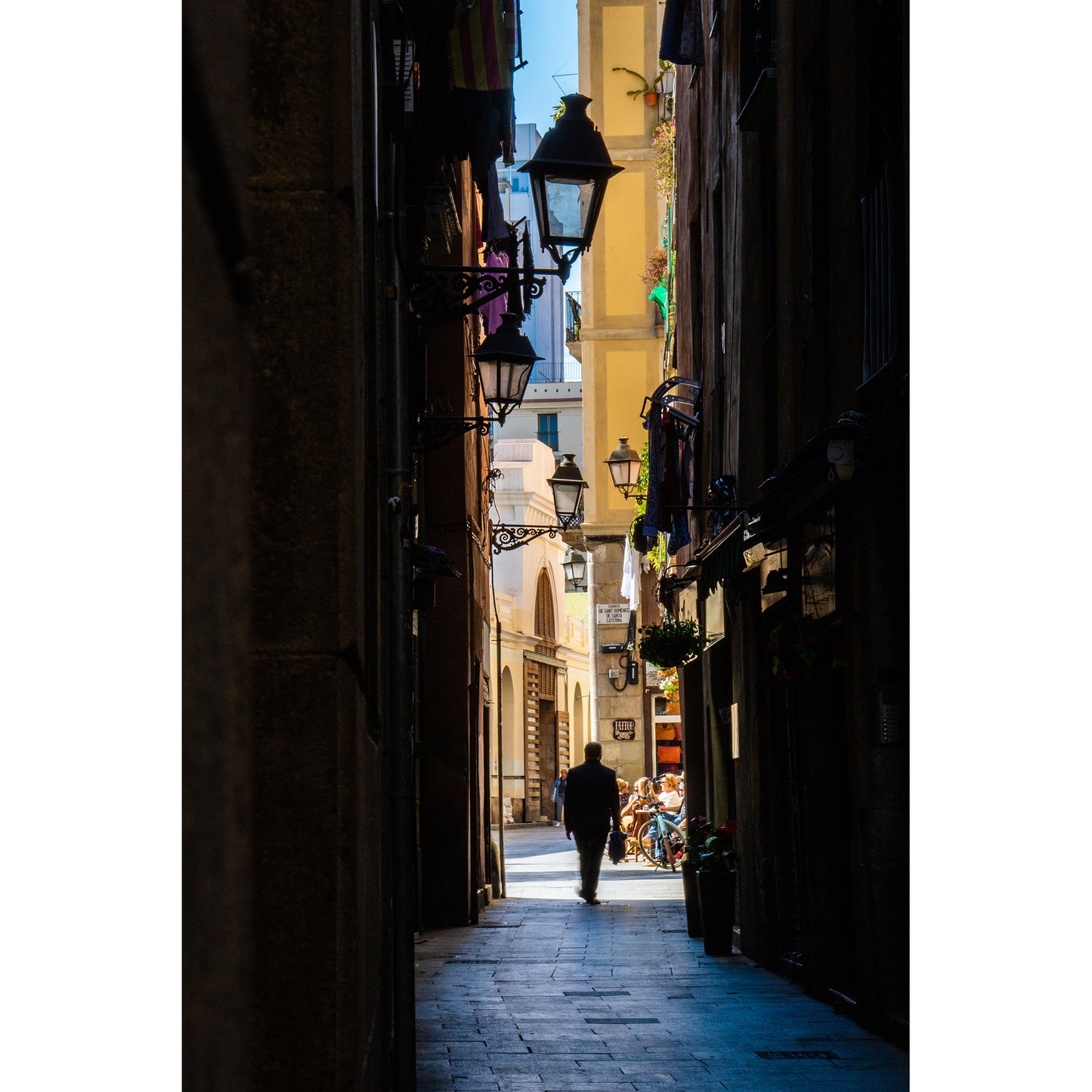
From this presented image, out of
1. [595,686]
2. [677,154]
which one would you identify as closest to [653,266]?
[677,154]

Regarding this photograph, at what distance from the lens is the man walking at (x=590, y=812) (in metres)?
19.1

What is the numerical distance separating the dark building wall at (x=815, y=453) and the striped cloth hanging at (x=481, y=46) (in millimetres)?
2119

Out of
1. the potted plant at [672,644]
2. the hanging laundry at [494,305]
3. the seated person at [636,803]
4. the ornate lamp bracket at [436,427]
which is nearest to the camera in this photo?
the ornate lamp bracket at [436,427]

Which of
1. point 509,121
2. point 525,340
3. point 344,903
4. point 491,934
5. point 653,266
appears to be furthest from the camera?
point 653,266

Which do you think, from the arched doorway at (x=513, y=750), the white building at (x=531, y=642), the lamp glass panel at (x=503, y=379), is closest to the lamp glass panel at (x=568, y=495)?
the lamp glass panel at (x=503, y=379)

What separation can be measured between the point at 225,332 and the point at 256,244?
1563 mm

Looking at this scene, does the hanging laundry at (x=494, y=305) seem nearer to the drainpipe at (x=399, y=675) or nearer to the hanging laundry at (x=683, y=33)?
the hanging laundry at (x=683, y=33)

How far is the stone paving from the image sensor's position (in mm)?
7434

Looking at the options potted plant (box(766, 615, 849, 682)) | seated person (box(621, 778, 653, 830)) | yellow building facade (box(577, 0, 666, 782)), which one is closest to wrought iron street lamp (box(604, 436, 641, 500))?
seated person (box(621, 778, 653, 830))

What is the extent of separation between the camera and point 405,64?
26.3ft

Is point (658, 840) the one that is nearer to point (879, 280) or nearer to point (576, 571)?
point (576, 571)

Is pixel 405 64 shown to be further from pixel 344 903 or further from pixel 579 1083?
pixel 344 903

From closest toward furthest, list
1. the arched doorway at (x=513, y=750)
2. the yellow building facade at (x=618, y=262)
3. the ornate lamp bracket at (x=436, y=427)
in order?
the ornate lamp bracket at (x=436, y=427) < the yellow building facade at (x=618, y=262) < the arched doorway at (x=513, y=750)

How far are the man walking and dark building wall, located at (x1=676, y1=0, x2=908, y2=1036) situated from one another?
3022mm
